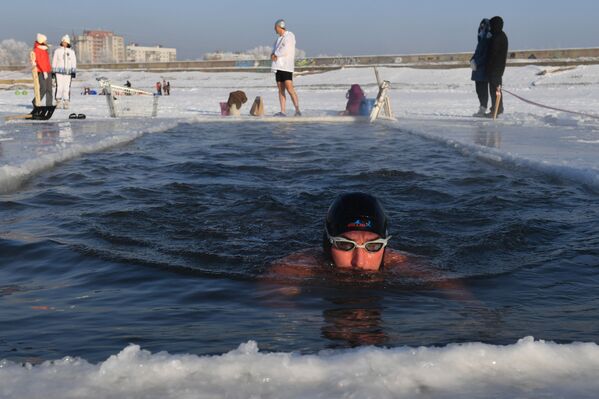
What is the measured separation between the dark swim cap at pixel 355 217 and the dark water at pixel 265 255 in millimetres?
328

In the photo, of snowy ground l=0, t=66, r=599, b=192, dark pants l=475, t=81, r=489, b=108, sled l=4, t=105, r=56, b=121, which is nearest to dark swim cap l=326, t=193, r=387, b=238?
snowy ground l=0, t=66, r=599, b=192

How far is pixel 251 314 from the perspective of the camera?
12.5 feet

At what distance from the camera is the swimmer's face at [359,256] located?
4.53 meters

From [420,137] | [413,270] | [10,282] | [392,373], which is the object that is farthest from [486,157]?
[392,373]

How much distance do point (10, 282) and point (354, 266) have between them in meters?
2.04

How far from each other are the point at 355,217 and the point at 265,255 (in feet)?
3.77

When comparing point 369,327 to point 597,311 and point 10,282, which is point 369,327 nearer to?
point 597,311

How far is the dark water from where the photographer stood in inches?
137

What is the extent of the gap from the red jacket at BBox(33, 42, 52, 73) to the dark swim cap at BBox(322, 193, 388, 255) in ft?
46.8

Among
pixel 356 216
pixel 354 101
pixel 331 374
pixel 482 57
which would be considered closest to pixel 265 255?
pixel 356 216

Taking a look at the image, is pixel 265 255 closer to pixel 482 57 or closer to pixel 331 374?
pixel 331 374

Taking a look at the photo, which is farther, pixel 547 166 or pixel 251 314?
pixel 547 166

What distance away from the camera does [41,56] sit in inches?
684

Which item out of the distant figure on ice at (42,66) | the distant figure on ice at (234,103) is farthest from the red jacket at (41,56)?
the distant figure on ice at (234,103)
